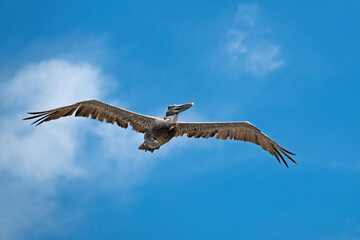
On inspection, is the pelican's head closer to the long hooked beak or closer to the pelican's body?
the long hooked beak

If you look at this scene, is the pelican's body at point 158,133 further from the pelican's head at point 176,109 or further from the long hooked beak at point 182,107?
the long hooked beak at point 182,107

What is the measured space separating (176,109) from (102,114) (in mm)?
2440

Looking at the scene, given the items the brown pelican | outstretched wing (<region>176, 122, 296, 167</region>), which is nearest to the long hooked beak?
the brown pelican

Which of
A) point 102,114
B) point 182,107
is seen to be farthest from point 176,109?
point 102,114

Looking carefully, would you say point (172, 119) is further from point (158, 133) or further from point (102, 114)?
→ point (102, 114)

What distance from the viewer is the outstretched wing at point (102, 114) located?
47.9 ft

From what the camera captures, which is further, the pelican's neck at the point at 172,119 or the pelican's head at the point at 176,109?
the pelican's neck at the point at 172,119

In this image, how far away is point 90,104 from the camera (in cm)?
1488

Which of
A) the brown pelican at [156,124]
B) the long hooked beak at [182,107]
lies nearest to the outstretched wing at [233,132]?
the brown pelican at [156,124]

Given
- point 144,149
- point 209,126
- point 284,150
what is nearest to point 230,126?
point 209,126

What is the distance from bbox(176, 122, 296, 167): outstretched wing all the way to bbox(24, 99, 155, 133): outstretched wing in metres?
1.32

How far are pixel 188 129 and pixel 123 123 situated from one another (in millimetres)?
2245

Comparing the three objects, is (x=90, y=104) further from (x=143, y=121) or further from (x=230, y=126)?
(x=230, y=126)

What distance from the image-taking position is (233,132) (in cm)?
1631
